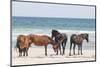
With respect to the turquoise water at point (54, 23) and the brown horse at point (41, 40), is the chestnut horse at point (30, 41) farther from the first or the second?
the turquoise water at point (54, 23)

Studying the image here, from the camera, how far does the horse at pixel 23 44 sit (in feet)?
8.62

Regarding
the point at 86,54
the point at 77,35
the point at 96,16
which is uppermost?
the point at 96,16

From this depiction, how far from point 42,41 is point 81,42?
500 millimetres

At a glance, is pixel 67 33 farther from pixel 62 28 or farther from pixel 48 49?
pixel 48 49

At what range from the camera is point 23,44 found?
104 inches

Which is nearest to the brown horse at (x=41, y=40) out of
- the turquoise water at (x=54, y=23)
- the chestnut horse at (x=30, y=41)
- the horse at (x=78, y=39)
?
the chestnut horse at (x=30, y=41)

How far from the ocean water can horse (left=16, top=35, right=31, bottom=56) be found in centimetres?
5

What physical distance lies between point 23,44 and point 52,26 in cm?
40

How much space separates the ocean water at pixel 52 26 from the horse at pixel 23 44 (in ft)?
0.15

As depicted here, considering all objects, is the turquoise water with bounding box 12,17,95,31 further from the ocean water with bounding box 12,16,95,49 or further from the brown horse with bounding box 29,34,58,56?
the brown horse with bounding box 29,34,58,56

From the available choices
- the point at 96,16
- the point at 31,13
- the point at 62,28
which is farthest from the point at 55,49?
the point at 96,16

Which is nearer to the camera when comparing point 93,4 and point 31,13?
point 31,13

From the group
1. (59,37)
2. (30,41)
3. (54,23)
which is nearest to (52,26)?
(54,23)

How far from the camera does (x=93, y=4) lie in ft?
9.78
